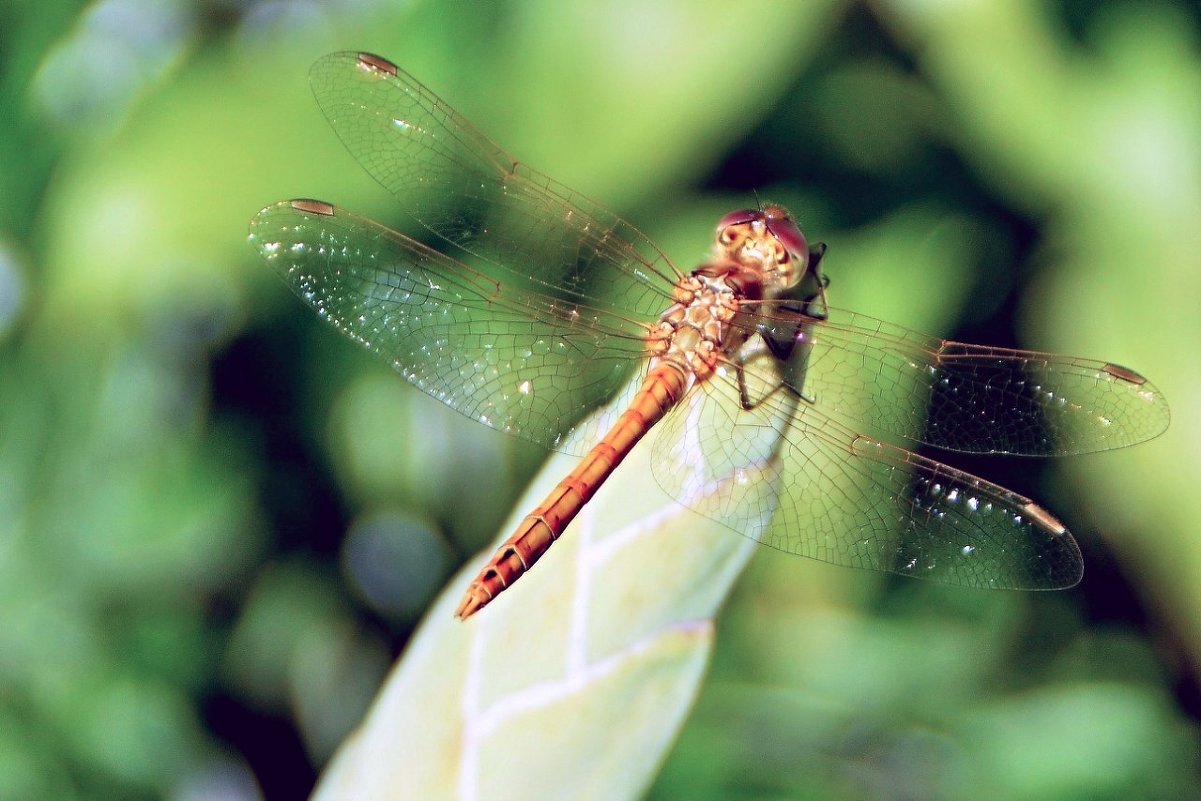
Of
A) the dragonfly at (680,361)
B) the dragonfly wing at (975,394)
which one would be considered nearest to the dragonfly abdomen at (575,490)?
the dragonfly at (680,361)

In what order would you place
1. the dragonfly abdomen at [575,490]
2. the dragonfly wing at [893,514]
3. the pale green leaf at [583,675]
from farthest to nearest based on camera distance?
1. the dragonfly wing at [893,514]
2. the dragonfly abdomen at [575,490]
3. the pale green leaf at [583,675]

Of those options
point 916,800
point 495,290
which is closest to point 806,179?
point 495,290

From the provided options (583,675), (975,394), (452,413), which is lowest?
(583,675)

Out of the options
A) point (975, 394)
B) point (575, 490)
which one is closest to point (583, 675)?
point (575, 490)

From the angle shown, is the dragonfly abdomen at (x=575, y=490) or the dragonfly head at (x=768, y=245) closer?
the dragonfly abdomen at (x=575, y=490)

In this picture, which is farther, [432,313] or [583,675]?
[432,313]

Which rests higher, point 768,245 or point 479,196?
point 768,245

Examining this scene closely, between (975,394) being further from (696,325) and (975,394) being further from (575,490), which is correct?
(575,490)

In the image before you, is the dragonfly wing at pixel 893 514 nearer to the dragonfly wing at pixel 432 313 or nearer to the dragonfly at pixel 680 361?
the dragonfly at pixel 680 361
